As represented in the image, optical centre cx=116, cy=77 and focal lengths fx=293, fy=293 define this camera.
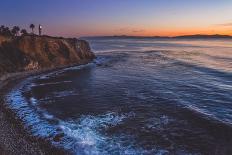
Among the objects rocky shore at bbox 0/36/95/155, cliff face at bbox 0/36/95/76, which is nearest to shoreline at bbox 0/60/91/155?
rocky shore at bbox 0/36/95/155

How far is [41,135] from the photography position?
21.0 metres

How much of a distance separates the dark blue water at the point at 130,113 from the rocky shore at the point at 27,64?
102cm

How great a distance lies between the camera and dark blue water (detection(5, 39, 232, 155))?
64.7 feet

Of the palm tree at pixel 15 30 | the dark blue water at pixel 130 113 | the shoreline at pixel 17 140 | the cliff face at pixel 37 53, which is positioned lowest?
the dark blue water at pixel 130 113

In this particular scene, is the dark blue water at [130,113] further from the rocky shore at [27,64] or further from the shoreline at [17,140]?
the rocky shore at [27,64]

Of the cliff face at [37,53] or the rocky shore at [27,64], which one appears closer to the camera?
the rocky shore at [27,64]

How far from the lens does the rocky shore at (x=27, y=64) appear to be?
1897 centimetres

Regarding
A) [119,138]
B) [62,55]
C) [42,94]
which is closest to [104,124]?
[119,138]

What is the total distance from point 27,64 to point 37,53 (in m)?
5.73

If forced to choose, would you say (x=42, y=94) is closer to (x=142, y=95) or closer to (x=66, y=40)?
(x=142, y=95)

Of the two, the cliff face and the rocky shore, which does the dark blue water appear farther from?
the cliff face

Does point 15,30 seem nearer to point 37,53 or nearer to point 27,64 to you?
point 37,53

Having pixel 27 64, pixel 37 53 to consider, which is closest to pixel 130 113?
pixel 27 64

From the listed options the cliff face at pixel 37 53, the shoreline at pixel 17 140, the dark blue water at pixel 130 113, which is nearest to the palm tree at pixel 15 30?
the cliff face at pixel 37 53
